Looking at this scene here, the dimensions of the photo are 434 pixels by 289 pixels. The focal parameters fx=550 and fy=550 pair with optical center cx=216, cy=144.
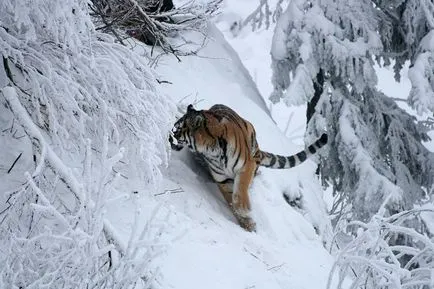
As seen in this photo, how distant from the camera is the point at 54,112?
3.38 metres

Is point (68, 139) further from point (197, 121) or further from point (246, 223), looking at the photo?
point (246, 223)

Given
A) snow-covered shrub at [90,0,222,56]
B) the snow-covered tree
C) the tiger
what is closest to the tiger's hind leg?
the tiger

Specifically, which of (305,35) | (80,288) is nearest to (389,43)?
(305,35)

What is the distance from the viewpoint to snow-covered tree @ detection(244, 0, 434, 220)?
809cm

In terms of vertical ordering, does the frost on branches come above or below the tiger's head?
above

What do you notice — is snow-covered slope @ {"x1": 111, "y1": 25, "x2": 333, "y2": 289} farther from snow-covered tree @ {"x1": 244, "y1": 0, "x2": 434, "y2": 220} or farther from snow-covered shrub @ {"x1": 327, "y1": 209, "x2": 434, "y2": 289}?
snow-covered shrub @ {"x1": 327, "y1": 209, "x2": 434, "y2": 289}

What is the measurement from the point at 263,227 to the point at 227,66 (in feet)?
15.0

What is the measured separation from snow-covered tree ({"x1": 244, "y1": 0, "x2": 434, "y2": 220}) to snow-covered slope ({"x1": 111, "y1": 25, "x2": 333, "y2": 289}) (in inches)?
29.0

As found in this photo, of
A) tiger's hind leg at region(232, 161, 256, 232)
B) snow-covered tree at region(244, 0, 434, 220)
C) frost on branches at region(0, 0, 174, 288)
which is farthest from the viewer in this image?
snow-covered tree at region(244, 0, 434, 220)

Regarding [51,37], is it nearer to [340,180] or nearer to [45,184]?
[45,184]

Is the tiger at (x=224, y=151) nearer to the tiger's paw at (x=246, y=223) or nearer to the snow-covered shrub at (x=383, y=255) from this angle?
the tiger's paw at (x=246, y=223)

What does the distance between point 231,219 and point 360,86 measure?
12.5 feet

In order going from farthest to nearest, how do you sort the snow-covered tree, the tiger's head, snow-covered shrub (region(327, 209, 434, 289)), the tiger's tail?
the snow-covered tree
the tiger's tail
the tiger's head
snow-covered shrub (region(327, 209, 434, 289))

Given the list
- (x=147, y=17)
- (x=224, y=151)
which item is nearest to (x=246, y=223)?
(x=224, y=151)
